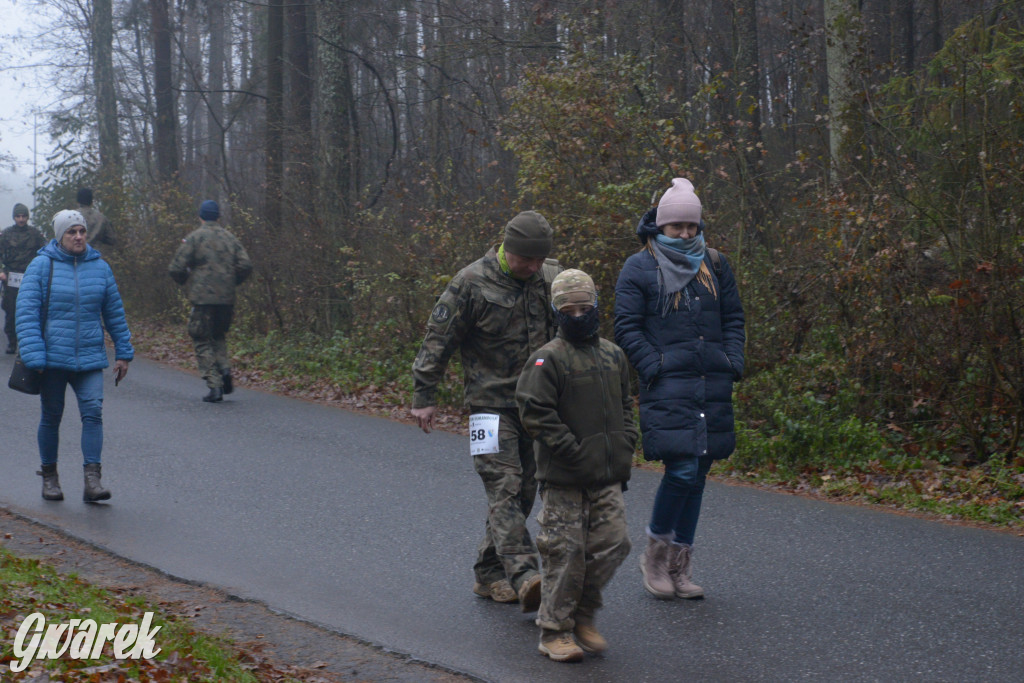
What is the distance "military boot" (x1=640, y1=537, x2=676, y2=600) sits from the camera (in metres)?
5.81

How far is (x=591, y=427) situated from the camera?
16.3 ft

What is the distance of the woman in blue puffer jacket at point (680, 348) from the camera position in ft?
18.0

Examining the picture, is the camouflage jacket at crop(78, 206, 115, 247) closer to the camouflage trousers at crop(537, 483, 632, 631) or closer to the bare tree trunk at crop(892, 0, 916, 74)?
the camouflage trousers at crop(537, 483, 632, 631)

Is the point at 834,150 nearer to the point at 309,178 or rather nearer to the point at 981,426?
the point at 981,426

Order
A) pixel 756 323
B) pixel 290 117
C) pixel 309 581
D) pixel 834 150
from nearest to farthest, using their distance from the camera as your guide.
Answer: pixel 309 581
pixel 756 323
pixel 834 150
pixel 290 117

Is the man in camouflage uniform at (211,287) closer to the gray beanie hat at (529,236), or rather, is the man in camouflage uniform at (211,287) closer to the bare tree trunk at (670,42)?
the bare tree trunk at (670,42)

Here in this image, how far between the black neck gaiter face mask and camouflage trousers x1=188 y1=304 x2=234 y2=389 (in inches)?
336

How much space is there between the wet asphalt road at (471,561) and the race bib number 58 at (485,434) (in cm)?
86

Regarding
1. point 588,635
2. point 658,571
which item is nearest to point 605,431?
point 588,635

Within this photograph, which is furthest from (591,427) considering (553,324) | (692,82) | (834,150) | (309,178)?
(692,82)

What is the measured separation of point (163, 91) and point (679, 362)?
23.8 metres

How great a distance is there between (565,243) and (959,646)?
25.3 ft

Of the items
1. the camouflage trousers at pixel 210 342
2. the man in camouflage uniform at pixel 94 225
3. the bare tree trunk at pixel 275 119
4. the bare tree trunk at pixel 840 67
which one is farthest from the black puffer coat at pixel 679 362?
the bare tree trunk at pixel 275 119

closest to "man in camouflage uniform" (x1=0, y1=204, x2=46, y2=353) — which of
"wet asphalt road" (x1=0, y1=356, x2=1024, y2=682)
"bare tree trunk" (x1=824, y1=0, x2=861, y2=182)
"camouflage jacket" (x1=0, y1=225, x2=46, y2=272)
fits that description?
"camouflage jacket" (x1=0, y1=225, x2=46, y2=272)
